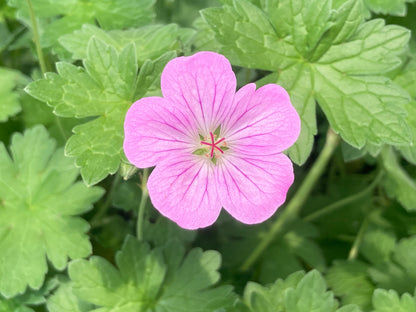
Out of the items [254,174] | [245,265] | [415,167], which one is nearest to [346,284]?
[245,265]

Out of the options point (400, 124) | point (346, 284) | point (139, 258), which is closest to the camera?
point (400, 124)

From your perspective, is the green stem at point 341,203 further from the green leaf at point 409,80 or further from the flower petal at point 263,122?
the flower petal at point 263,122

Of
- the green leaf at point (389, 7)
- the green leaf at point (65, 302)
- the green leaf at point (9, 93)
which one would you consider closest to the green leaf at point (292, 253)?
the green leaf at point (65, 302)

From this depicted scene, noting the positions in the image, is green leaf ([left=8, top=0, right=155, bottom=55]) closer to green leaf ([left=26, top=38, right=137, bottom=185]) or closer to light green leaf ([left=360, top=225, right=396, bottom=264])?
green leaf ([left=26, top=38, right=137, bottom=185])

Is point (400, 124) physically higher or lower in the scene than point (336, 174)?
higher

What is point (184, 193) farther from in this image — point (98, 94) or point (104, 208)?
point (104, 208)

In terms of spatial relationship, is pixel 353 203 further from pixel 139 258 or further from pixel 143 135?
pixel 143 135

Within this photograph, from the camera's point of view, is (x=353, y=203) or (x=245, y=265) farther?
(x=353, y=203)

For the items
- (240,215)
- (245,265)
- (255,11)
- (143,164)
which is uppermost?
(255,11)

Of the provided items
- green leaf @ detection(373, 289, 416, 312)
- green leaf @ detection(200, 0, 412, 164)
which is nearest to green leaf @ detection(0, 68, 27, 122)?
green leaf @ detection(200, 0, 412, 164)
